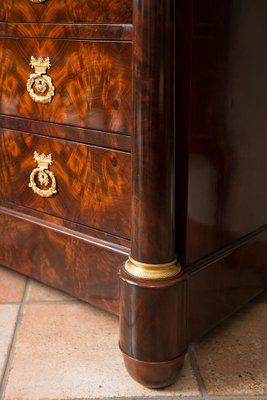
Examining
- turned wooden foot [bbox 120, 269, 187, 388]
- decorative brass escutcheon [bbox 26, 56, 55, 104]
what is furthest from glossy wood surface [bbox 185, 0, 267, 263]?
decorative brass escutcheon [bbox 26, 56, 55, 104]

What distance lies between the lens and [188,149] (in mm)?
1159

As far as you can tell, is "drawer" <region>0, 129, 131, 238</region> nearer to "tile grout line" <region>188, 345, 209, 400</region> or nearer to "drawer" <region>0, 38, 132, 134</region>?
"drawer" <region>0, 38, 132, 134</region>

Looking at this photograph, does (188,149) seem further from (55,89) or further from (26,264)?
(26,264)

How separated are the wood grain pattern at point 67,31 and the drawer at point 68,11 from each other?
0.01 metres

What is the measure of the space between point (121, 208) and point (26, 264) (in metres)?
0.42

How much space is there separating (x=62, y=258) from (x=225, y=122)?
1.72 ft

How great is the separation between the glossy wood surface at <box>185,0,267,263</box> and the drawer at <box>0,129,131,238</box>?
157 mm

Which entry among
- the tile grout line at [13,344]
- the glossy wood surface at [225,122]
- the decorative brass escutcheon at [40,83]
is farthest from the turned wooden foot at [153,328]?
the decorative brass escutcheon at [40,83]

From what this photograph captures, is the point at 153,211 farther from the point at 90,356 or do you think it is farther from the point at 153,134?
the point at 90,356

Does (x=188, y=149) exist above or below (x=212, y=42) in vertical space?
below

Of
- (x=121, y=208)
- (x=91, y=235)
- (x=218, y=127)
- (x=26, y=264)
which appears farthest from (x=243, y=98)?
(x=26, y=264)

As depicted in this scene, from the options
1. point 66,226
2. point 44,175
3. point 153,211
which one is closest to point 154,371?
point 153,211

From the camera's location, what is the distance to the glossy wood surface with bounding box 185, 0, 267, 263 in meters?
1.16

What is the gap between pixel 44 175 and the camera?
1.45 metres
